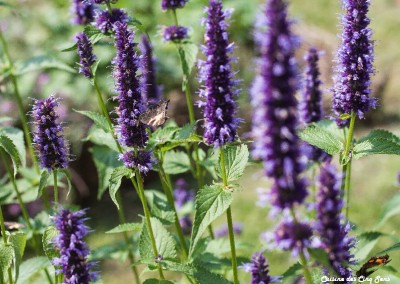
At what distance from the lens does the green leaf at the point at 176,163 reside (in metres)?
4.84

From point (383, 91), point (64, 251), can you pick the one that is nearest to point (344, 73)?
point (64, 251)

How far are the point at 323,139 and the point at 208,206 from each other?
107 cm

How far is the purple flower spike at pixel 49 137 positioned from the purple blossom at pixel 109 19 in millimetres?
736

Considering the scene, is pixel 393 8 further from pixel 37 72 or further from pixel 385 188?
pixel 37 72

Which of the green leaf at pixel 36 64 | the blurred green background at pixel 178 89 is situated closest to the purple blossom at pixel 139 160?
the green leaf at pixel 36 64

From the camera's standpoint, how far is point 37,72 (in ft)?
35.8

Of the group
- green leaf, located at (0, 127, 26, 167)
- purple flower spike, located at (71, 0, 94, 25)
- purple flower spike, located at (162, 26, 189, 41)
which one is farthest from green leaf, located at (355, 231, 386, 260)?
purple flower spike, located at (71, 0, 94, 25)

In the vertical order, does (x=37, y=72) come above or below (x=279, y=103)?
above

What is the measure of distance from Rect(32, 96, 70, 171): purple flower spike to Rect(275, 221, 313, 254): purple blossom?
172cm

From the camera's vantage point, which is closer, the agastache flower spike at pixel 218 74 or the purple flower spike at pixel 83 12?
the agastache flower spike at pixel 218 74

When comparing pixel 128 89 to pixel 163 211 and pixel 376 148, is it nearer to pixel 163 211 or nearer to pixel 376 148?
pixel 163 211

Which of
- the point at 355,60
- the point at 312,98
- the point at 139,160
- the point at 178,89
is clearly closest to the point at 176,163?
the point at 312,98

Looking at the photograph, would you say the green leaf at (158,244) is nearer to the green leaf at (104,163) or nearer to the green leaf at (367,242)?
the green leaf at (104,163)

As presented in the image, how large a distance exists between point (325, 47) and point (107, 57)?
13.2ft
